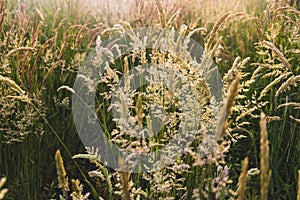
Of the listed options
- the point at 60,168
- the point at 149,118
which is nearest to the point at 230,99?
the point at 60,168

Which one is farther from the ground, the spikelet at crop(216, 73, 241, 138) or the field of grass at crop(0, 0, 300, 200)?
the spikelet at crop(216, 73, 241, 138)

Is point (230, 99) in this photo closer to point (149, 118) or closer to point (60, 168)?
point (60, 168)

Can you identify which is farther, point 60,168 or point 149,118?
point 149,118

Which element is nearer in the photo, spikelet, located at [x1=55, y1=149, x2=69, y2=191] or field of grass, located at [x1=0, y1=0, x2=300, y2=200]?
spikelet, located at [x1=55, y1=149, x2=69, y2=191]

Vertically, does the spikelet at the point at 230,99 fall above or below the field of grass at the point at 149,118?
above

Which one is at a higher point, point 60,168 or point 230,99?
point 230,99

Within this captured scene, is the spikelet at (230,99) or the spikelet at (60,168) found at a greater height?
the spikelet at (230,99)

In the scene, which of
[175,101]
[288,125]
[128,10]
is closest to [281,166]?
[288,125]

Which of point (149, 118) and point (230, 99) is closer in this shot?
point (230, 99)

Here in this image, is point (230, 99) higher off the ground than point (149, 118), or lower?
higher

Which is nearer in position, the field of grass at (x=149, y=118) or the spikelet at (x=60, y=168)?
the spikelet at (x=60, y=168)

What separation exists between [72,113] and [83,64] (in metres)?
0.31

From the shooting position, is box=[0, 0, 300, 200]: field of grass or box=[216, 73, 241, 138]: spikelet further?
box=[0, 0, 300, 200]: field of grass

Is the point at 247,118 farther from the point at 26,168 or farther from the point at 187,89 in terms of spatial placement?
the point at 26,168
